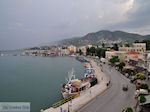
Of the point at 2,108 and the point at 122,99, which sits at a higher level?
the point at 2,108

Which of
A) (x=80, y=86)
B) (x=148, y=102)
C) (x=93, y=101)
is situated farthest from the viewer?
(x=80, y=86)

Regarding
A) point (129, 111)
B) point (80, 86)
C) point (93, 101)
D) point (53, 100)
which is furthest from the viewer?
point (80, 86)

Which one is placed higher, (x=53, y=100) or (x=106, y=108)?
(x=106, y=108)

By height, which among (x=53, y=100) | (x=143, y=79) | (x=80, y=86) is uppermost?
(x=143, y=79)

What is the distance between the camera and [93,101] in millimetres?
10578

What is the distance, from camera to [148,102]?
331 inches

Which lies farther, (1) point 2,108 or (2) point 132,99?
(2) point 132,99

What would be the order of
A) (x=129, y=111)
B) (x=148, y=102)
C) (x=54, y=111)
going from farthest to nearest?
(x=54, y=111)
(x=148, y=102)
(x=129, y=111)

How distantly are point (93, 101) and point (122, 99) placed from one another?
2.74 m

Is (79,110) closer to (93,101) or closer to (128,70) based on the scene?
(93,101)

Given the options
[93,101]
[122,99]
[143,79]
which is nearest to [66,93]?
[93,101]

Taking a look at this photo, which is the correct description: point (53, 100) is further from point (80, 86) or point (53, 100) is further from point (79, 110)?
point (79, 110)

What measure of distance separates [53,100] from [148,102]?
10.5m

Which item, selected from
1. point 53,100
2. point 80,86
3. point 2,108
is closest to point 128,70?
point 80,86
